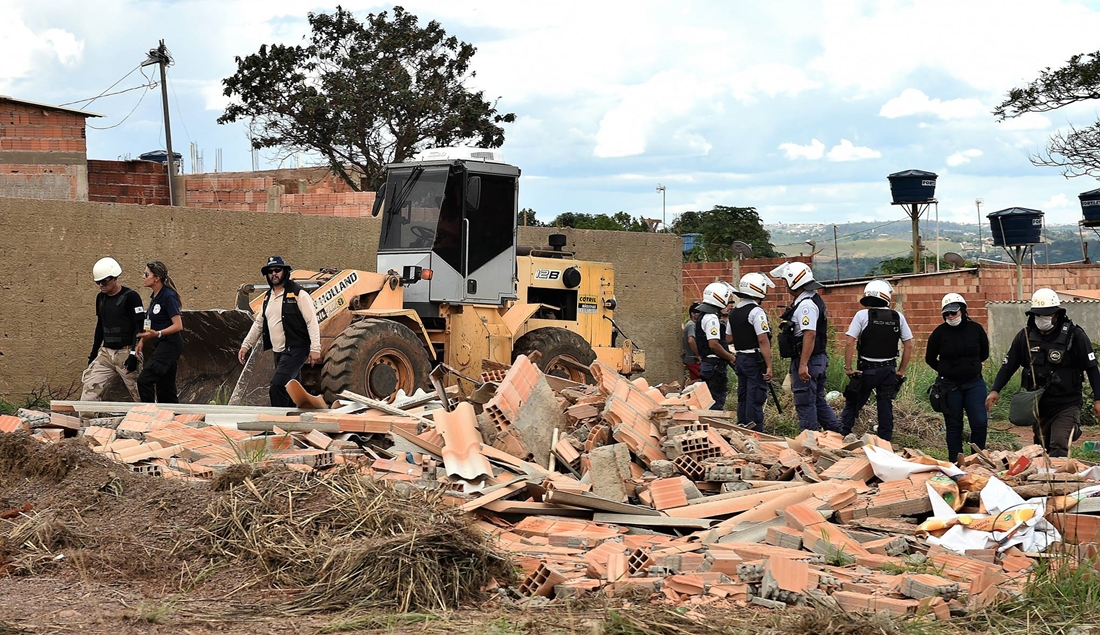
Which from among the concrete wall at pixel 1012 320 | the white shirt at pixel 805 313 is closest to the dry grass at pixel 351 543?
the white shirt at pixel 805 313

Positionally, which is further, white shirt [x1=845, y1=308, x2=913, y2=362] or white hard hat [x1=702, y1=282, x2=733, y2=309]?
white hard hat [x1=702, y1=282, x2=733, y2=309]

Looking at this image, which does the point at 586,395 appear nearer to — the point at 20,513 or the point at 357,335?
the point at 357,335

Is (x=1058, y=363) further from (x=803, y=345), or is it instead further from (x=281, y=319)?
(x=281, y=319)

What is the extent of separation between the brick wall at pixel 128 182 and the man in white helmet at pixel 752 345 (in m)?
Answer: 12.2

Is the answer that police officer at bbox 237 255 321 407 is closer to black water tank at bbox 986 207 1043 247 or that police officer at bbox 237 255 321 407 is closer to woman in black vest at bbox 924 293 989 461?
woman in black vest at bbox 924 293 989 461

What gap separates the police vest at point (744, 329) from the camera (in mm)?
10633

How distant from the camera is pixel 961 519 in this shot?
6.62 m

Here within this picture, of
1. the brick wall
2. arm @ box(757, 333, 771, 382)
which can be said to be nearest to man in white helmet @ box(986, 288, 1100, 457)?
arm @ box(757, 333, 771, 382)

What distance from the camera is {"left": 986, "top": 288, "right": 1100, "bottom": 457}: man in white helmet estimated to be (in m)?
8.61

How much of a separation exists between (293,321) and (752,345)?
415 centimetres

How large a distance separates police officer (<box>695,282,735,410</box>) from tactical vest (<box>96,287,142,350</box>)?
540 centimetres

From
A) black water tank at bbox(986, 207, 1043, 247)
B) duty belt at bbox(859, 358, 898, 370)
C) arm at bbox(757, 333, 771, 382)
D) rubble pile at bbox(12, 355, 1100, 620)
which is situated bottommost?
rubble pile at bbox(12, 355, 1100, 620)

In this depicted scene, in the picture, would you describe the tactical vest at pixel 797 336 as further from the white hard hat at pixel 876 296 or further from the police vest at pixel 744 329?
the white hard hat at pixel 876 296

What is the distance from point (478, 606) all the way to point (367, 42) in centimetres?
2986
